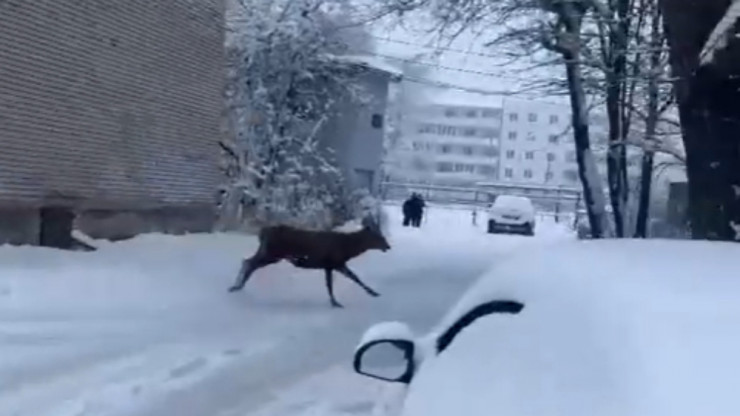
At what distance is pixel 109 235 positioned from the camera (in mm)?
22047

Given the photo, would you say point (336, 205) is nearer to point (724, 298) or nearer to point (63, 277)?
point (63, 277)

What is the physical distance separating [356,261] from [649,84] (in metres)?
8.52

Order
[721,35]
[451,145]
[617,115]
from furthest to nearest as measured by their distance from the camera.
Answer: [451,145] < [617,115] < [721,35]

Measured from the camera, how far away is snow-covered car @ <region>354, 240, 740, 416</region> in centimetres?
A: 259

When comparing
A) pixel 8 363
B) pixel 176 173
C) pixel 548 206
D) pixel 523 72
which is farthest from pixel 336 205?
pixel 548 206

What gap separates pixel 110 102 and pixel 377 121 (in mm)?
23740

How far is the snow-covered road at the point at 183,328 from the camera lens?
29.8 feet

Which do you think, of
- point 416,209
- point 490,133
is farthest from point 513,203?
point 490,133

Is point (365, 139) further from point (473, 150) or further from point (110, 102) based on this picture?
point (473, 150)

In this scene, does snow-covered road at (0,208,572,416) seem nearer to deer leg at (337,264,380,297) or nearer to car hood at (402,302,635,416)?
deer leg at (337,264,380,297)

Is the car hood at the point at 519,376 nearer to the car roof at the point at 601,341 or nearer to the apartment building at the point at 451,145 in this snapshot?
the car roof at the point at 601,341

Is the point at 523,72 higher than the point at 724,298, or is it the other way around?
the point at 523,72

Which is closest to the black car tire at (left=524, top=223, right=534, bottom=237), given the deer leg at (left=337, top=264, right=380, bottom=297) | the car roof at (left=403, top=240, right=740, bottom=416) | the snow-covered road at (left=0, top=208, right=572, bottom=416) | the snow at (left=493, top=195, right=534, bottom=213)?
the snow at (left=493, top=195, right=534, bottom=213)

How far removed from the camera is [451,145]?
80.1 meters
